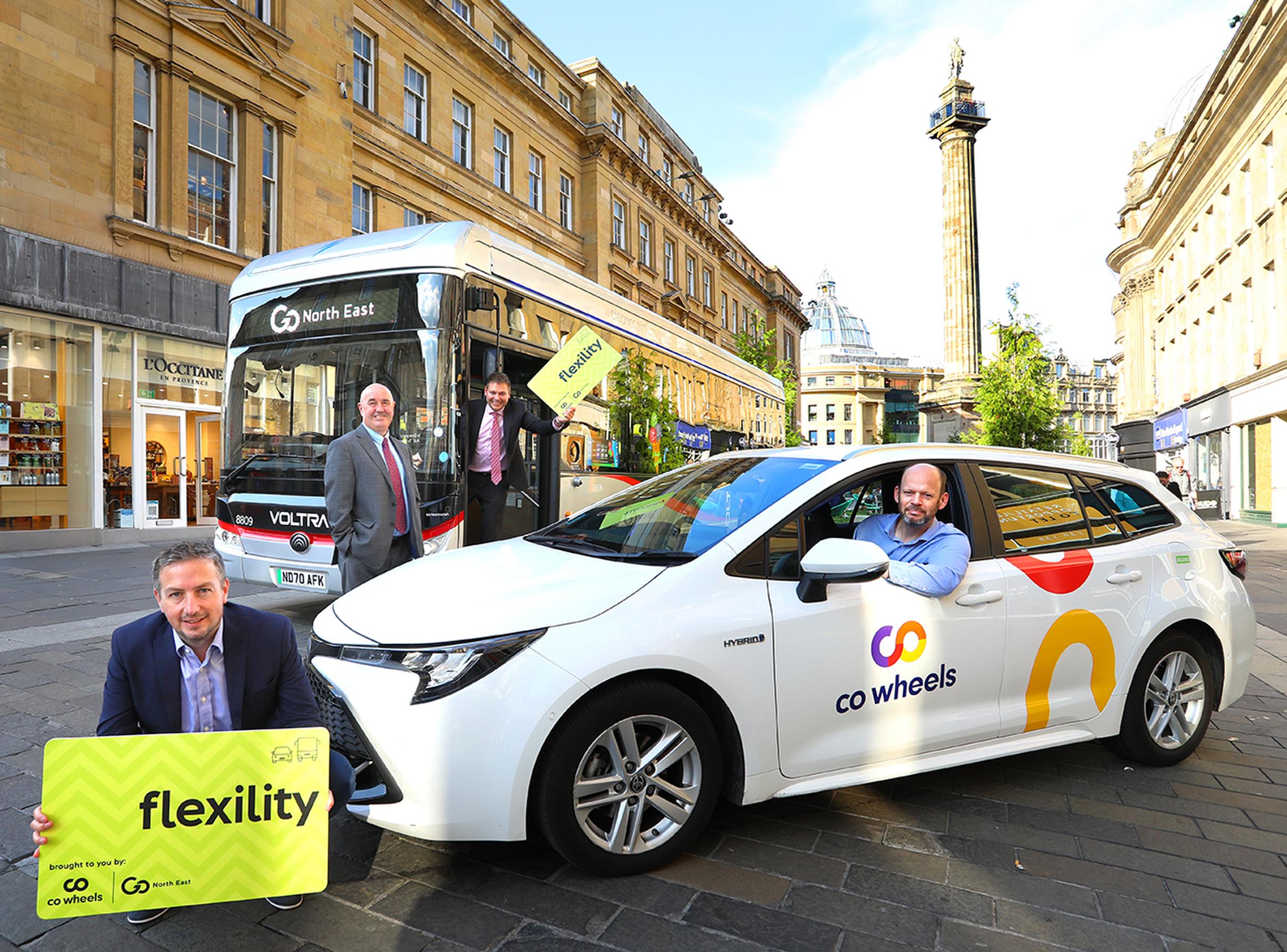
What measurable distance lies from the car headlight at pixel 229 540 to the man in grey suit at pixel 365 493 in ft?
7.28

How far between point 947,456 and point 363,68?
22.1 metres

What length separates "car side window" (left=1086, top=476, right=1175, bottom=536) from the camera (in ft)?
13.5

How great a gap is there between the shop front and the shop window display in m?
0.01

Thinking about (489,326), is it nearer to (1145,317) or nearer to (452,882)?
(452,882)

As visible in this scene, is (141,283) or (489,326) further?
(141,283)

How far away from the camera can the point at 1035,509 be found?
12.8ft

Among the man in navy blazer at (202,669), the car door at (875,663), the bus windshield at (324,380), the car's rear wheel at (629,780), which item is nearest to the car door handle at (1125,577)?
the car door at (875,663)

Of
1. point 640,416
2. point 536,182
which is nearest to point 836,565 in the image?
point 640,416

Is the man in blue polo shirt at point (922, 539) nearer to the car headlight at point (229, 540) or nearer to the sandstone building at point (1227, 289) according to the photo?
the car headlight at point (229, 540)

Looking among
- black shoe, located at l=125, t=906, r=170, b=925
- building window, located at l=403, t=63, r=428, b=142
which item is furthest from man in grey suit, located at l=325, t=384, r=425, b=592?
building window, located at l=403, t=63, r=428, b=142

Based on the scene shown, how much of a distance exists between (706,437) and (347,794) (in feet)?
34.4

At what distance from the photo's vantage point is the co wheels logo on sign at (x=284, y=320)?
7035 millimetres

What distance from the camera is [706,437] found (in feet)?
42.0

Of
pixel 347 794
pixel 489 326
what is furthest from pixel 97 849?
pixel 489 326
